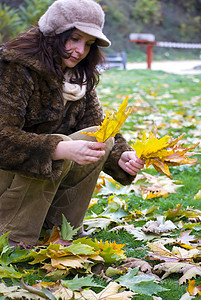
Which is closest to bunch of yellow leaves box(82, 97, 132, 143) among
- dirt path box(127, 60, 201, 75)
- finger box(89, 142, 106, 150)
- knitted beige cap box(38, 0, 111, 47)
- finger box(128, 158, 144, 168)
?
finger box(89, 142, 106, 150)

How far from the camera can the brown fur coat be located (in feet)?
6.33

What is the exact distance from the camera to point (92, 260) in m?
1.96

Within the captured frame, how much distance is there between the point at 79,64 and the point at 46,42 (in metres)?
0.30

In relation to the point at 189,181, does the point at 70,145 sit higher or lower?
higher

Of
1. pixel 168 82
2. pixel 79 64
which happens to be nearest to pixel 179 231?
pixel 79 64

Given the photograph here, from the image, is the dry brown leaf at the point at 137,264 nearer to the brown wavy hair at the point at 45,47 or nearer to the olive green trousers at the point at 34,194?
the olive green trousers at the point at 34,194

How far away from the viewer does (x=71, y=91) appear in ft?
7.22

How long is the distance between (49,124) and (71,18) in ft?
1.71

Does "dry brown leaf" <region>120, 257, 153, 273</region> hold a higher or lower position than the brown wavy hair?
lower

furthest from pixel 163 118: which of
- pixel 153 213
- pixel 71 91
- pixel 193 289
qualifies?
pixel 193 289

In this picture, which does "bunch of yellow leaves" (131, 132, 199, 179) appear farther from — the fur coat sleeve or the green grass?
the fur coat sleeve

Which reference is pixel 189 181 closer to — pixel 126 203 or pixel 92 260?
pixel 126 203

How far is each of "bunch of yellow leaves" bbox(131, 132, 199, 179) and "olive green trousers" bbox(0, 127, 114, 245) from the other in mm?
279

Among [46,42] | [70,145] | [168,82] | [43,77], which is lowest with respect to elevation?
[168,82]
